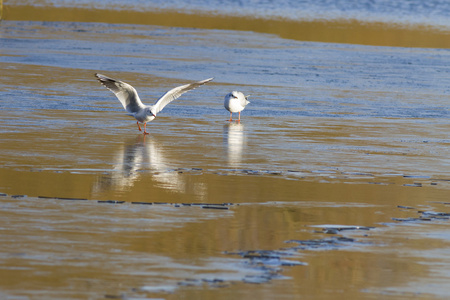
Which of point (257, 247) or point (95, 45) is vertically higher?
point (95, 45)

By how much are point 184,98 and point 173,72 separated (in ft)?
13.3

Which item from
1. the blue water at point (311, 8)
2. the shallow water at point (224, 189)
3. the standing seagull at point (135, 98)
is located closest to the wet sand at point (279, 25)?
the blue water at point (311, 8)

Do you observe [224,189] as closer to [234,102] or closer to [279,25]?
[234,102]

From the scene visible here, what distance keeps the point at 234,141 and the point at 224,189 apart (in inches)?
132

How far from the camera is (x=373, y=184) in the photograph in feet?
32.7

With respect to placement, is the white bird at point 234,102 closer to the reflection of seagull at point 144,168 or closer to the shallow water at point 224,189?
the shallow water at point 224,189

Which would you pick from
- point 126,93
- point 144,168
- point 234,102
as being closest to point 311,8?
point 234,102

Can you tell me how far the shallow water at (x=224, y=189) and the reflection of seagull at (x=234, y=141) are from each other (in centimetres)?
4

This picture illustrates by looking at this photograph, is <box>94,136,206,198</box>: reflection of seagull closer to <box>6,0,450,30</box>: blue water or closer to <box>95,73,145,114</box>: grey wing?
<box>95,73,145,114</box>: grey wing

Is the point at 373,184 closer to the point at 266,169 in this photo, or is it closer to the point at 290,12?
the point at 266,169

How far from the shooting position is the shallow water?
643 cm

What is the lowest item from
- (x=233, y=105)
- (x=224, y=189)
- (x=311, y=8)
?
(x=224, y=189)

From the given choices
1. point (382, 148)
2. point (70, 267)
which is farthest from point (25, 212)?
point (382, 148)

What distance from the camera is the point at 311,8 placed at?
1896 inches
